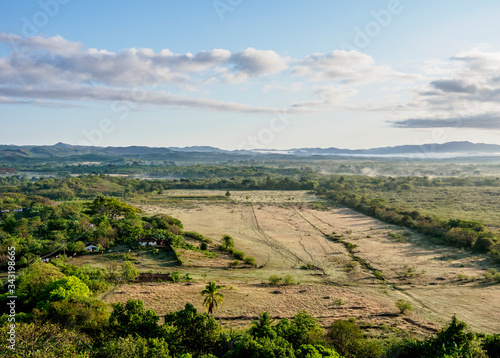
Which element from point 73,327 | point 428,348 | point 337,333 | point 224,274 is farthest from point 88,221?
point 428,348

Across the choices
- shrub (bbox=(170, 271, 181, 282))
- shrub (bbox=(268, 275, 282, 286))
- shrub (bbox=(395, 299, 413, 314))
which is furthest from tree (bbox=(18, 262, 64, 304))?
shrub (bbox=(395, 299, 413, 314))

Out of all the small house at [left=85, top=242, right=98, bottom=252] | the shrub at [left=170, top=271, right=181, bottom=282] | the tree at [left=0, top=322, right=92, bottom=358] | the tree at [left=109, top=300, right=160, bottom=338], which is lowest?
the shrub at [left=170, top=271, right=181, bottom=282]

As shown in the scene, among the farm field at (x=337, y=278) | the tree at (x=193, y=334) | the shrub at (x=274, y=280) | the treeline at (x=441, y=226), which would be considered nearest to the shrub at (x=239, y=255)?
the farm field at (x=337, y=278)

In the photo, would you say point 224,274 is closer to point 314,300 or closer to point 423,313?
point 314,300

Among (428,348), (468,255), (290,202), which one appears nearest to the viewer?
(428,348)

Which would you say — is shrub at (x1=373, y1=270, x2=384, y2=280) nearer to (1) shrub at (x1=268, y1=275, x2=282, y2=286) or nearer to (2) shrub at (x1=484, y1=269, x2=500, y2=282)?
(2) shrub at (x1=484, y1=269, x2=500, y2=282)

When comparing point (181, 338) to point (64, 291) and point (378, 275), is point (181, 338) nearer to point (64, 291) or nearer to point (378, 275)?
point (64, 291)
